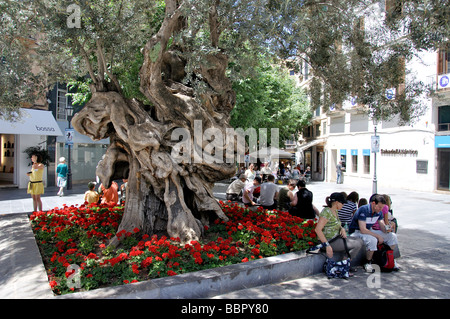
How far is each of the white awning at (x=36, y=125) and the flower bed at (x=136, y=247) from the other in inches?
418

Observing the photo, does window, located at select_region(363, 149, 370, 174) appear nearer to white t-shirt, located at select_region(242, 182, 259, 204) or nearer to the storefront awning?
the storefront awning

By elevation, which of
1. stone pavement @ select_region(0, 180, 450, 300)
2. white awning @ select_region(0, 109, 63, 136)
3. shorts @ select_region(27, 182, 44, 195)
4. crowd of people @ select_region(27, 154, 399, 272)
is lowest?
stone pavement @ select_region(0, 180, 450, 300)

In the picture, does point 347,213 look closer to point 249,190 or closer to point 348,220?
point 348,220

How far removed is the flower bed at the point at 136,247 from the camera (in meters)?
4.50

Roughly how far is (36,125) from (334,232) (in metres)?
17.0

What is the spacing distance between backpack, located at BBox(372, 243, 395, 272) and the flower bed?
1.06 meters

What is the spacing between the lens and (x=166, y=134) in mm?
6324

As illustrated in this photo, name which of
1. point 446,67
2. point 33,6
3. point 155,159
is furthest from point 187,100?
point 446,67

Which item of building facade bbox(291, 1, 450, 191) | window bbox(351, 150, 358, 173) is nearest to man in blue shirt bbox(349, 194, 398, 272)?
building facade bbox(291, 1, 450, 191)

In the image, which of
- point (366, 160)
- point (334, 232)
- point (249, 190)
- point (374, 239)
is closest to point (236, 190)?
point (249, 190)

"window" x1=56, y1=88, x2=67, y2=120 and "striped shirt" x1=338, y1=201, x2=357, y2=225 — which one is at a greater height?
"window" x1=56, y1=88, x2=67, y2=120

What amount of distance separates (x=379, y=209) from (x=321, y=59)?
379 cm

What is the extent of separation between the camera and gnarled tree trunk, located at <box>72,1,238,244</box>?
238 inches
